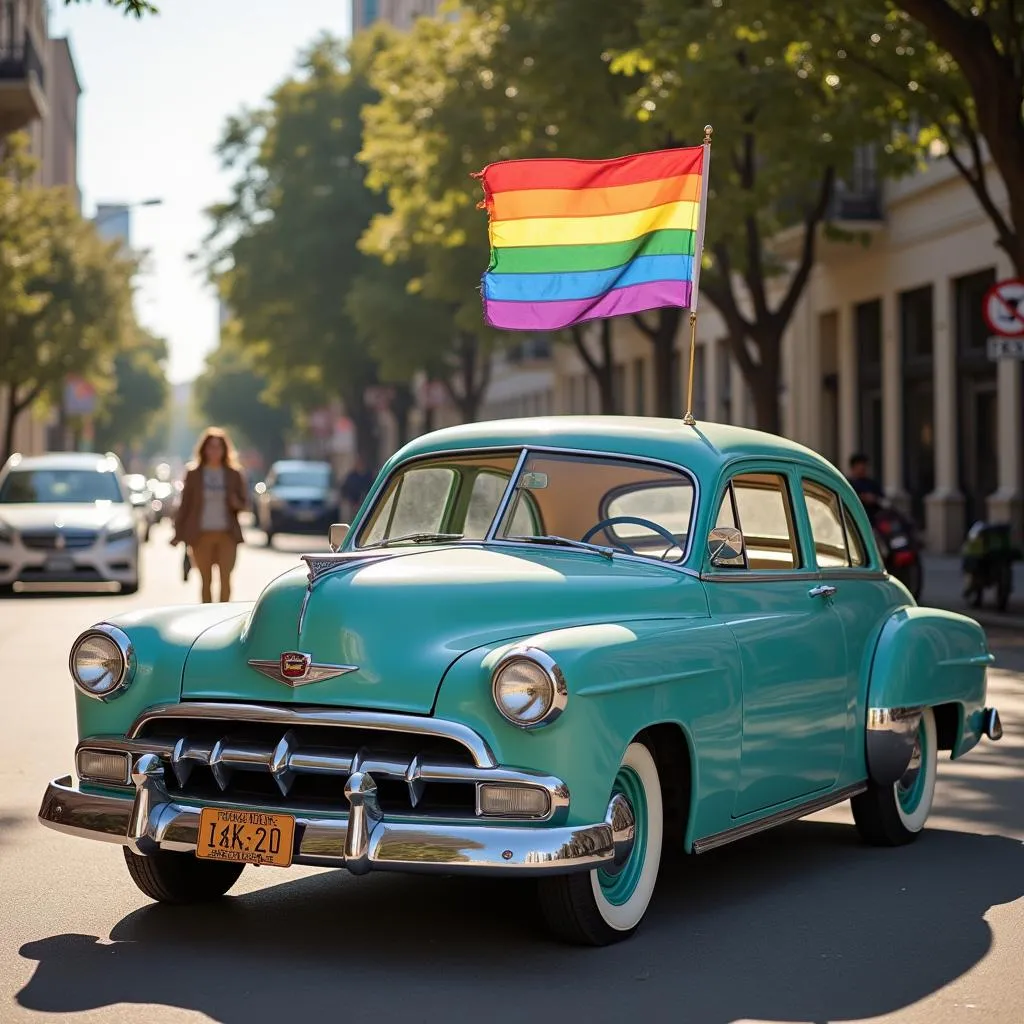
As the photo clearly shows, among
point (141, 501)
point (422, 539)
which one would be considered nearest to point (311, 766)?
point (422, 539)

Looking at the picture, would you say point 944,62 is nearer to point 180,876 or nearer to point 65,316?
point 180,876

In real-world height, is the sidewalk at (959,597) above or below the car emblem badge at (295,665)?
below

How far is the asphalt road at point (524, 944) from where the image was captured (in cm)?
565

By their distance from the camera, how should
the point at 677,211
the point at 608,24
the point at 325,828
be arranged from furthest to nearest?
the point at 608,24
the point at 677,211
the point at 325,828

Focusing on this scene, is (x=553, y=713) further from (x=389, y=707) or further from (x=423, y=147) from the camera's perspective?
(x=423, y=147)

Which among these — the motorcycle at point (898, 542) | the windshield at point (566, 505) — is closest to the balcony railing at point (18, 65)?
the motorcycle at point (898, 542)

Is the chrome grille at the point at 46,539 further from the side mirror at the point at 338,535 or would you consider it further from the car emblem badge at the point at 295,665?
the car emblem badge at the point at 295,665

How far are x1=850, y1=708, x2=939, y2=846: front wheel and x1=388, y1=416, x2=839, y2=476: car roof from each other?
1.44 metres

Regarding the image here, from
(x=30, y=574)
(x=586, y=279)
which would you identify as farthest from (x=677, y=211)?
(x=30, y=574)

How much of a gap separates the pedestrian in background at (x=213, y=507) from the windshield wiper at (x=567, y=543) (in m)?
9.91

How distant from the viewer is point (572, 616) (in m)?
6.50

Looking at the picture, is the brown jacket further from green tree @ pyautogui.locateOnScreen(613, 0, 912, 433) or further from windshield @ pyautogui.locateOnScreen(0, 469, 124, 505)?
windshield @ pyautogui.locateOnScreen(0, 469, 124, 505)

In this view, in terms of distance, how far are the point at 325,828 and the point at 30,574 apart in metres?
19.8

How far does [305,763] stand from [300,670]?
304 millimetres
